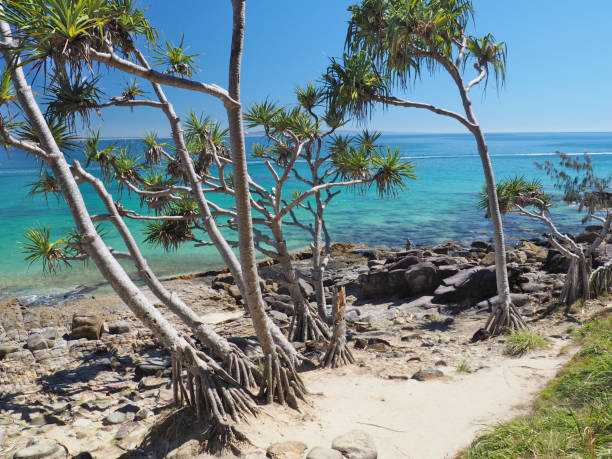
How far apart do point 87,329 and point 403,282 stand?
8.89m

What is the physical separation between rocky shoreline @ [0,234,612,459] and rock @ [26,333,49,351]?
0.03m

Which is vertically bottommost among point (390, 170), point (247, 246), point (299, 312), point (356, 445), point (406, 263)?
point (356, 445)

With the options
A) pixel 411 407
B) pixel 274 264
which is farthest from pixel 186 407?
pixel 274 264

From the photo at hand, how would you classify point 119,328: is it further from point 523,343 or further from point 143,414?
point 523,343

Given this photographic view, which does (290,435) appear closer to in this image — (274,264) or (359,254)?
(274,264)

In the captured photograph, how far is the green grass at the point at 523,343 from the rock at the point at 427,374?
1.66 meters

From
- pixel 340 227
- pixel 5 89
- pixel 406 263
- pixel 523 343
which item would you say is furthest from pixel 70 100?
pixel 340 227

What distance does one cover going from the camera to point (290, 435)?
564cm

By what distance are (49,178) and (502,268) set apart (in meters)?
8.57

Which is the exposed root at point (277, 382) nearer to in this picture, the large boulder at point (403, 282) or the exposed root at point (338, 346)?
the exposed root at point (338, 346)

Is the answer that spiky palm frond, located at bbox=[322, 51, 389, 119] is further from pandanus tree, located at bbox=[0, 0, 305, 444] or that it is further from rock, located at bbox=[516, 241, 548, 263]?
rock, located at bbox=[516, 241, 548, 263]

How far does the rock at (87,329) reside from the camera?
11.4m

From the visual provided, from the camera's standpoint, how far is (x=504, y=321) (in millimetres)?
9609

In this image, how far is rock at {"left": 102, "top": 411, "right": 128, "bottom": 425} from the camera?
6.64 meters
